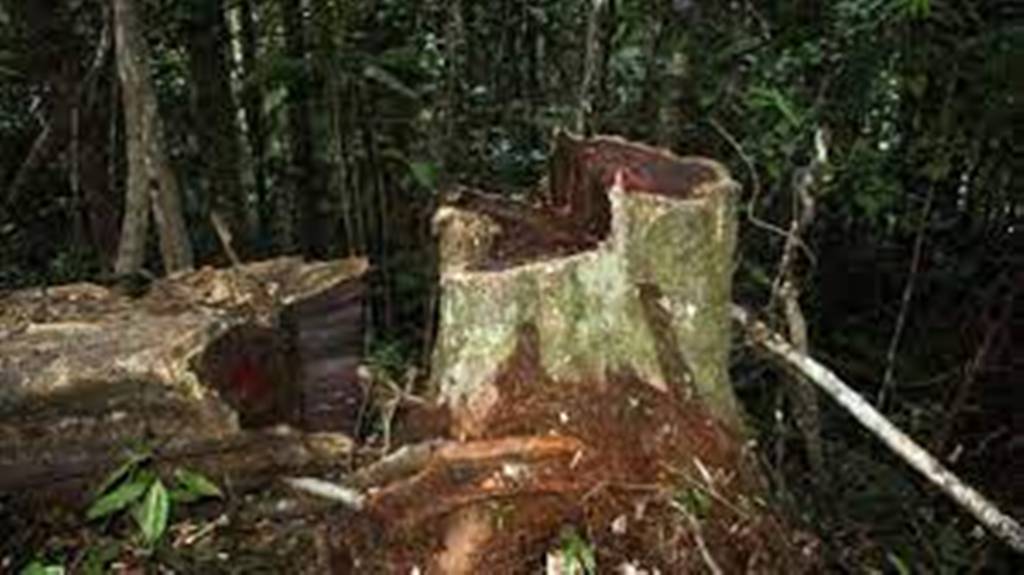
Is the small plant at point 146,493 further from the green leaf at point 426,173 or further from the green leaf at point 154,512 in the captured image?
the green leaf at point 426,173

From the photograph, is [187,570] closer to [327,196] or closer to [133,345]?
[133,345]

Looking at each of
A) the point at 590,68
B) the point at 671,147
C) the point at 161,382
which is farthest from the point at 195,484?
the point at 671,147

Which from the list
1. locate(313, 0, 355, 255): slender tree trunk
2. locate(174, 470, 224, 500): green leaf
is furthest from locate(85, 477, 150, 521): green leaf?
locate(313, 0, 355, 255): slender tree trunk

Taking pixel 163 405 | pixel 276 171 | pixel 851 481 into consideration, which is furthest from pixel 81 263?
pixel 851 481

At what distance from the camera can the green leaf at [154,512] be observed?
3.37m

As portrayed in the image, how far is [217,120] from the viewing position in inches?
298

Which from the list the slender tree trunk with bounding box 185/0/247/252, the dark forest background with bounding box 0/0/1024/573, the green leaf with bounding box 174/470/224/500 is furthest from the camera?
the slender tree trunk with bounding box 185/0/247/252

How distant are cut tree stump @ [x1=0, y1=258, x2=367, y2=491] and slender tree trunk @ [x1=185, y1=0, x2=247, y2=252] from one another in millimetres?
3347

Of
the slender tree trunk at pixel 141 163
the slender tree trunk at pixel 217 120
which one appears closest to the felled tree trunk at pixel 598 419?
the slender tree trunk at pixel 141 163

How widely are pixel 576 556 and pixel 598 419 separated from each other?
31 cm

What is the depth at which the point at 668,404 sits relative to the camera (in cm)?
306

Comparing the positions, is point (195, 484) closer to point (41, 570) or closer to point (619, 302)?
point (41, 570)

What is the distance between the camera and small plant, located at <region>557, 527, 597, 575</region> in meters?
2.84

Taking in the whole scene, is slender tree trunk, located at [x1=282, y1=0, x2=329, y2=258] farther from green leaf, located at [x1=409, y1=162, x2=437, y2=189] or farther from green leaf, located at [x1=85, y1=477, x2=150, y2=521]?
green leaf, located at [x1=85, y1=477, x2=150, y2=521]
